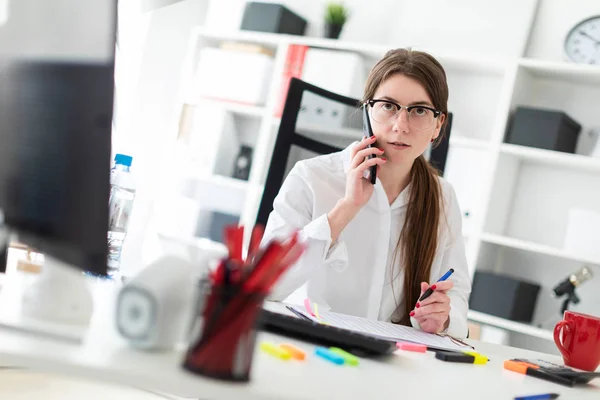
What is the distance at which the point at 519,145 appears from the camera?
3197 mm

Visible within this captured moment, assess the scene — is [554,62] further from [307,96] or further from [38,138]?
[38,138]

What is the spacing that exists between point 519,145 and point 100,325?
2671mm

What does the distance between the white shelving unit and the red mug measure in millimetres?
1822

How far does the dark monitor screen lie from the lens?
0.76 meters

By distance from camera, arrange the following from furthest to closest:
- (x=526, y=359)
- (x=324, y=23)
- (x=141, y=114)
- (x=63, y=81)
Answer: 1. (x=141, y=114)
2. (x=324, y=23)
3. (x=526, y=359)
4. (x=63, y=81)

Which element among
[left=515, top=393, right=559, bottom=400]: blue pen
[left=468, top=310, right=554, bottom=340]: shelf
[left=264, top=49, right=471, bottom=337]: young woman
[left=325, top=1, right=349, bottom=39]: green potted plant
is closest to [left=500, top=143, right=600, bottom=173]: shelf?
[left=468, top=310, right=554, bottom=340]: shelf

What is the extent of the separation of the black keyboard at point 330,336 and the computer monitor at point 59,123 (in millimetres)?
314

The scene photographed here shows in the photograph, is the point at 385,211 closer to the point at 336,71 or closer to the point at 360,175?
the point at 360,175

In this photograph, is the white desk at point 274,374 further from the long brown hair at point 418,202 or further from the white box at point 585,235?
the white box at point 585,235

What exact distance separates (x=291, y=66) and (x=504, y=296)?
1581mm

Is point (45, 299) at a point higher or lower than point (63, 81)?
lower

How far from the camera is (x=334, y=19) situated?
370 centimetres

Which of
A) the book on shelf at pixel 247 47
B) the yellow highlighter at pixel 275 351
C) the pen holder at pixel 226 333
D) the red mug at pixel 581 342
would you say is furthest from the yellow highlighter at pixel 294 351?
the book on shelf at pixel 247 47

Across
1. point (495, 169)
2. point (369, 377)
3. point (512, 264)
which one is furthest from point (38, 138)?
point (512, 264)
